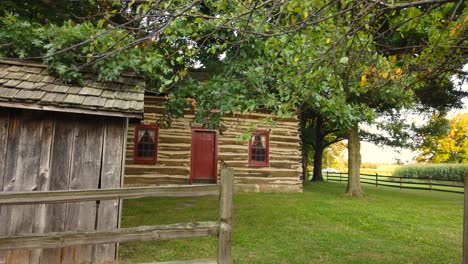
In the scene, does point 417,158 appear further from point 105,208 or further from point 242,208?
point 105,208

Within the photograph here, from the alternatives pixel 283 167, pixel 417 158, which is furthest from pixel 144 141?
pixel 417 158

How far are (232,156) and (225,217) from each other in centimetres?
1189

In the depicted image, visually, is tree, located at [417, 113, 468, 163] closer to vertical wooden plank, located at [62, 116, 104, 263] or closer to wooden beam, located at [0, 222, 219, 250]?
vertical wooden plank, located at [62, 116, 104, 263]

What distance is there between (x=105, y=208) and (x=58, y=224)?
0.70m

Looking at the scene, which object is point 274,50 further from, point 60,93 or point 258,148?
point 258,148

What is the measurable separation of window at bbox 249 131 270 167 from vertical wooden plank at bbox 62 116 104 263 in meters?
10.8

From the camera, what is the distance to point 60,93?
200 inches

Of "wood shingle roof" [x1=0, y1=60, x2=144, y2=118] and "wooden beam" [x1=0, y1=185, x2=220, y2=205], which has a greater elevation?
"wood shingle roof" [x1=0, y1=60, x2=144, y2=118]

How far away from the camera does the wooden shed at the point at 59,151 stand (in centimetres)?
482

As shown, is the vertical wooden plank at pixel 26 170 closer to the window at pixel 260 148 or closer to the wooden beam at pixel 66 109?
the wooden beam at pixel 66 109

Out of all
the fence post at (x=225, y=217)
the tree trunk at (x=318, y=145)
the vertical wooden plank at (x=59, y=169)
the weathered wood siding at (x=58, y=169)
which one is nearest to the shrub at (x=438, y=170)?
the tree trunk at (x=318, y=145)

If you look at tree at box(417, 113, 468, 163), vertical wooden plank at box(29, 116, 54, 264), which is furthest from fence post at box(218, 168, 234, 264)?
tree at box(417, 113, 468, 163)

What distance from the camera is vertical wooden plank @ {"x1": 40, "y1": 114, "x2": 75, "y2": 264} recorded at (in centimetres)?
495

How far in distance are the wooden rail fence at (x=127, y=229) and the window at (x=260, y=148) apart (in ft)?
40.0
